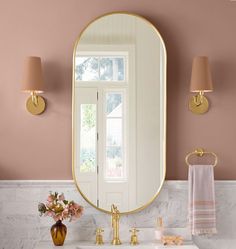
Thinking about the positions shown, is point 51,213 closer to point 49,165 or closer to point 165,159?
point 49,165

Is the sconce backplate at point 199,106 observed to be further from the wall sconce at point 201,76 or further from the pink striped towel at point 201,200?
the pink striped towel at point 201,200

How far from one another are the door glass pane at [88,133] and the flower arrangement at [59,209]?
258 millimetres

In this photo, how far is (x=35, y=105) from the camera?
10.5 ft

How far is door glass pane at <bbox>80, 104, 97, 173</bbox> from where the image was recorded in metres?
3.19

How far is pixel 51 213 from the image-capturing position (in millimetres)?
3053

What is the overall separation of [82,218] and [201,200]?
675mm

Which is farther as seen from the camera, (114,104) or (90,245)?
(114,104)

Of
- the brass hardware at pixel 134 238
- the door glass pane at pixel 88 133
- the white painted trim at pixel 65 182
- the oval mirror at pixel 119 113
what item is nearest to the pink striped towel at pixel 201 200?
the white painted trim at pixel 65 182

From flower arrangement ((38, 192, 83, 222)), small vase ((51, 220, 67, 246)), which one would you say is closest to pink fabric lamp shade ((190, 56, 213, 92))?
flower arrangement ((38, 192, 83, 222))

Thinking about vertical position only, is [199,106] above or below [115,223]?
above

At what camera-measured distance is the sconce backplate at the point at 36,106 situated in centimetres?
322

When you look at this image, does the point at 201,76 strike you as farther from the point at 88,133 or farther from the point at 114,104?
the point at 88,133

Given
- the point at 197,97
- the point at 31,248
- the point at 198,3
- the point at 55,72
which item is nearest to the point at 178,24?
the point at 198,3

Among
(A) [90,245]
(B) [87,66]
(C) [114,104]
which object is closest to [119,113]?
(C) [114,104]
